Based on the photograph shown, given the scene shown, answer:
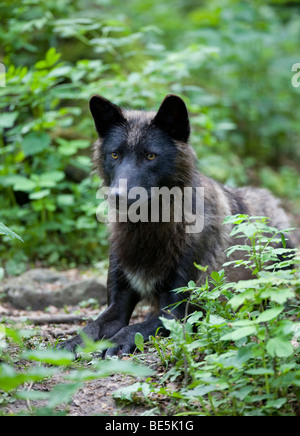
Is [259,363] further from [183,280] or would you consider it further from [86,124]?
[86,124]

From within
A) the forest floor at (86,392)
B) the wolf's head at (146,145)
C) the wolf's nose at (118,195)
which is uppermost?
the wolf's head at (146,145)

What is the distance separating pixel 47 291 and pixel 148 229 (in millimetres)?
1708

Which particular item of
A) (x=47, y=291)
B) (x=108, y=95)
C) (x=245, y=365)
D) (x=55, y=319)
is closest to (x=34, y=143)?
(x=108, y=95)

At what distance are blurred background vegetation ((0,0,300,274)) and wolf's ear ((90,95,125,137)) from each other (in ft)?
5.28

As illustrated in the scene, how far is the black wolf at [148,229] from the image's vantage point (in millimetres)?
3771

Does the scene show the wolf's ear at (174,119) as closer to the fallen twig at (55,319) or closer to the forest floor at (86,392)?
the forest floor at (86,392)

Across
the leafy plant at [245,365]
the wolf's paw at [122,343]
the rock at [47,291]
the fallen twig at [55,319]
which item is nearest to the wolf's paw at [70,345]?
the wolf's paw at [122,343]

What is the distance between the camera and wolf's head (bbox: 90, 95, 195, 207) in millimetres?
3742

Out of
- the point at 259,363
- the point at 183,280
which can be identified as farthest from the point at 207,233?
the point at 259,363

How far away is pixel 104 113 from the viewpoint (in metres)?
4.07

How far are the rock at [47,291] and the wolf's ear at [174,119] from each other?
2043 mm

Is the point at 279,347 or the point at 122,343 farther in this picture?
the point at 122,343

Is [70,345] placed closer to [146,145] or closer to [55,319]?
[55,319]

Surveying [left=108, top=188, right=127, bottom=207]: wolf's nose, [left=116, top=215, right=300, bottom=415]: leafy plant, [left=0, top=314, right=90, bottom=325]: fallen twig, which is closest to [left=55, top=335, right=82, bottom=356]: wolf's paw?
[left=0, top=314, right=90, bottom=325]: fallen twig
